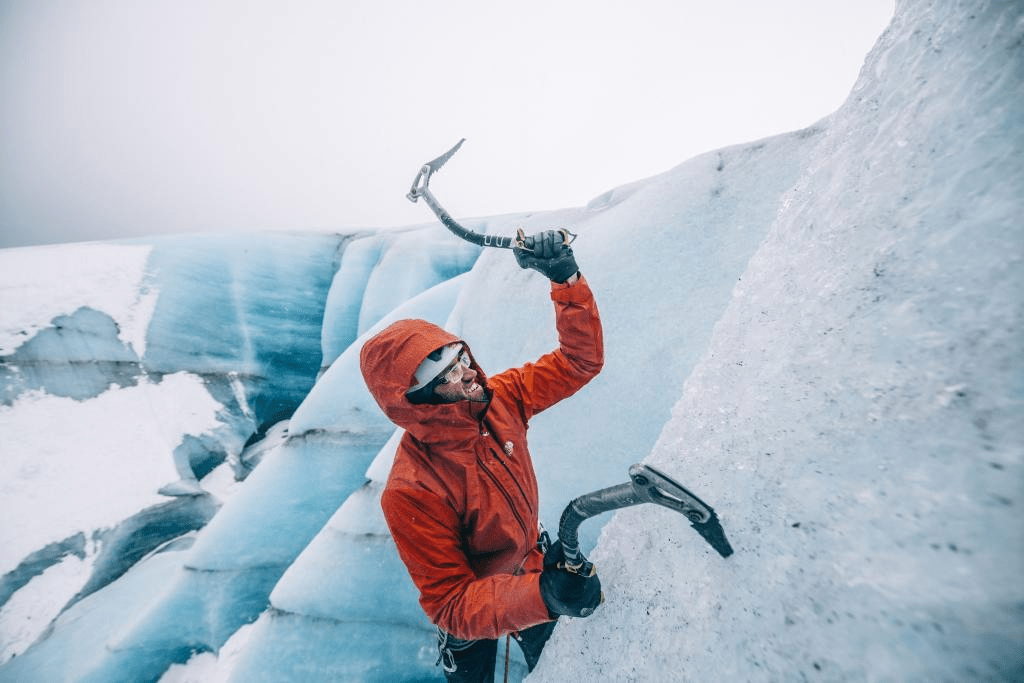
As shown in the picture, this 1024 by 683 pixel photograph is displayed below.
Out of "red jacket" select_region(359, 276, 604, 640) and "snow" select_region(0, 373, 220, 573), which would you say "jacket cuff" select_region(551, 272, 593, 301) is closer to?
"red jacket" select_region(359, 276, 604, 640)

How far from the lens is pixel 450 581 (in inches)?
38.0

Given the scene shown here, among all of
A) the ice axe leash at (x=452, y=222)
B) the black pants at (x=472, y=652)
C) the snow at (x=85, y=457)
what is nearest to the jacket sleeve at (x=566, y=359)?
the ice axe leash at (x=452, y=222)

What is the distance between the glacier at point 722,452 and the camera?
1.63 feet

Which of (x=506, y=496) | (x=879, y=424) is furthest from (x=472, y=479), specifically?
(x=879, y=424)

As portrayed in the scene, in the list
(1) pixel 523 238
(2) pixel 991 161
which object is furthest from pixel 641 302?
(2) pixel 991 161

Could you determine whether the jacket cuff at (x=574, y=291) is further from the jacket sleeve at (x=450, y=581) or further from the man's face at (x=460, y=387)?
the jacket sleeve at (x=450, y=581)

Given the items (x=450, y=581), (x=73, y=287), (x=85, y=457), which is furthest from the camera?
(x=73, y=287)

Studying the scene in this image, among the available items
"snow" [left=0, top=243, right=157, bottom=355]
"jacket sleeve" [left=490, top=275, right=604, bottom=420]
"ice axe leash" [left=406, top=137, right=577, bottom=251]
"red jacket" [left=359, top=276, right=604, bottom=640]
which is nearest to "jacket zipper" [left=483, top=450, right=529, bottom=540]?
"red jacket" [left=359, top=276, right=604, bottom=640]

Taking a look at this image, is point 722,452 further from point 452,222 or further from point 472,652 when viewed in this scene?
point 452,222

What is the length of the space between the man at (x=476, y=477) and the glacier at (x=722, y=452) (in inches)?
9.4

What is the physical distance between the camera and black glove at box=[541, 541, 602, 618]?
85 centimetres

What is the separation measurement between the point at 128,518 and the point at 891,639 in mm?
7227

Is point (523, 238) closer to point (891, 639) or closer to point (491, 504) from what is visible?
point (491, 504)

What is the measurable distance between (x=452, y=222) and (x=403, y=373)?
99 cm
